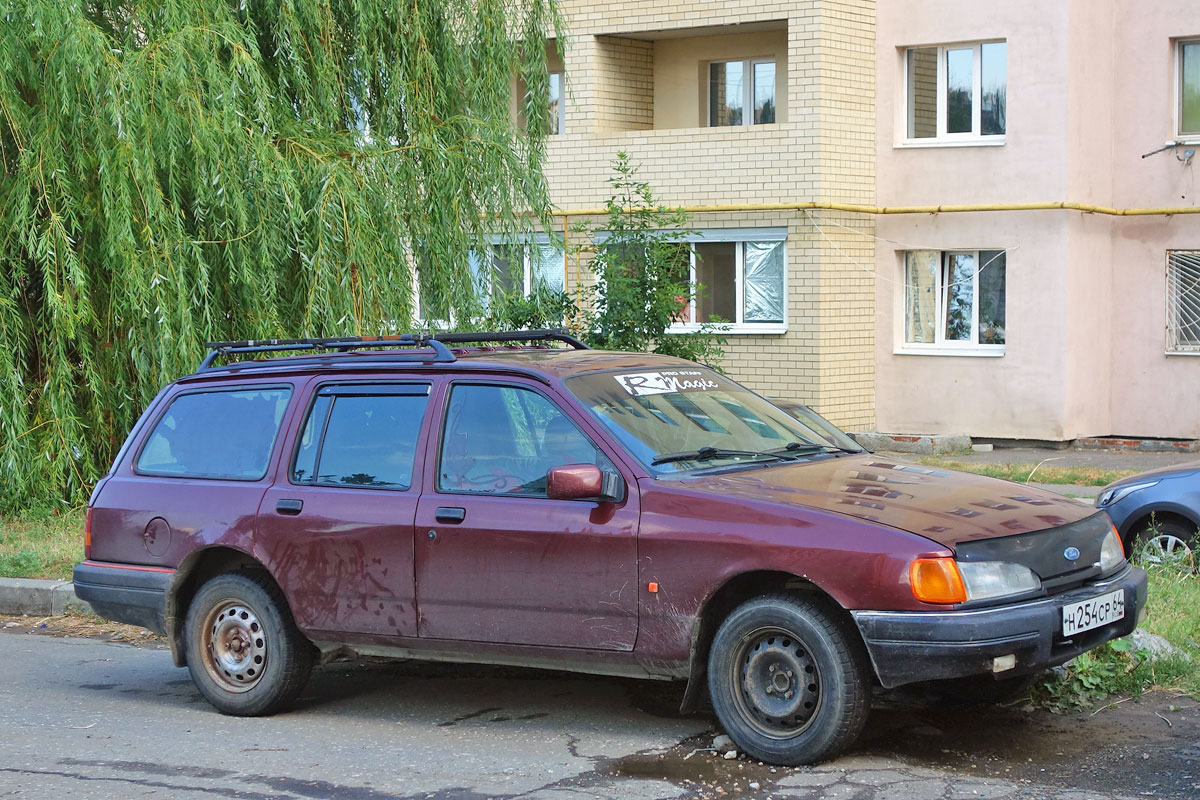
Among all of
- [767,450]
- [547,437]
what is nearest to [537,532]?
[547,437]

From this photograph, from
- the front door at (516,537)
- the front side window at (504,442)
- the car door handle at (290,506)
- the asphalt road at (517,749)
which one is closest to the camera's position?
the asphalt road at (517,749)

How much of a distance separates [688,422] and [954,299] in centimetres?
1441

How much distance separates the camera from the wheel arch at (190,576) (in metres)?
7.13

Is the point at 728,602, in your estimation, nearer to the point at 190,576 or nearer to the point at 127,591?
the point at 190,576

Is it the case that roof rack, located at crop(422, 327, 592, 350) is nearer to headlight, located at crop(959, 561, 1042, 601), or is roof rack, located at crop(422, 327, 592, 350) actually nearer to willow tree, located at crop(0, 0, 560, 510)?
headlight, located at crop(959, 561, 1042, 601)

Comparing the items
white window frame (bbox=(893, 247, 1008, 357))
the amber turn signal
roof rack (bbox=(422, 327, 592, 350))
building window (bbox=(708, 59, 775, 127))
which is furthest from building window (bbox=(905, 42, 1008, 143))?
the amber turn signal

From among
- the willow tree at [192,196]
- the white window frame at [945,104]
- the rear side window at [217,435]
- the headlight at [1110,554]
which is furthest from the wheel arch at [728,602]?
the white window frame at [945,104]

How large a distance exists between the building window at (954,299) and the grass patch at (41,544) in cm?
1233

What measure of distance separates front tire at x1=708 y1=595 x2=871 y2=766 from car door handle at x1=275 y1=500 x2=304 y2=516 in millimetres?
2148

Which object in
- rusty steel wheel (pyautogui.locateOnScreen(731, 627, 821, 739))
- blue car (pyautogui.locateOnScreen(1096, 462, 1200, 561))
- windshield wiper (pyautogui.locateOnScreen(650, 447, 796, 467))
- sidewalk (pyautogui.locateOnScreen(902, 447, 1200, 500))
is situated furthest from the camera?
sidewalk (pyautogui.locateOnScreen(902, 447, 1200, 500))

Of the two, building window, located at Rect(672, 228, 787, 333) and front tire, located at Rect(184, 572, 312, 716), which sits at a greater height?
building window, located at Rect(672, 228, 787, 333)

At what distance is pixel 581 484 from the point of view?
5.93m

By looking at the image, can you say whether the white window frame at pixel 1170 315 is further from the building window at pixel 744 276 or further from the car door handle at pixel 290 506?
the car door handle at pixel 290 506

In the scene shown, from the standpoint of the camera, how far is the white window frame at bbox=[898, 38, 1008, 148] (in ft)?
64.8
